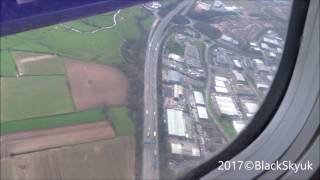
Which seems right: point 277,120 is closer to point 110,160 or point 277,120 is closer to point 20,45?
point 110,160

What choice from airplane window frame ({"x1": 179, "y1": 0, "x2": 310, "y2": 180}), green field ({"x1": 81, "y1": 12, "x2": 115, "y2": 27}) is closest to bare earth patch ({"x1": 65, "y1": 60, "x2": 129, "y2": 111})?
green field ({"x1": 81, "y1": 12, "x2": 115, "y2": 27})

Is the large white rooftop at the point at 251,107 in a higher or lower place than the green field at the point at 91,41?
lower

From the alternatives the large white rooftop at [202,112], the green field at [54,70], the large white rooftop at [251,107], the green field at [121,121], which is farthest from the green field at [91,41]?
the large white rooftop at [251,107]

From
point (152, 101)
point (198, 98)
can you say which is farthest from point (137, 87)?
point (198, 98)

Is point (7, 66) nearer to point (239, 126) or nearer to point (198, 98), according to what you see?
point (198, 98)

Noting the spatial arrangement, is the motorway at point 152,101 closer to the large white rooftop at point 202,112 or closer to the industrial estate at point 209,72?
the industrial estate at point 209,72

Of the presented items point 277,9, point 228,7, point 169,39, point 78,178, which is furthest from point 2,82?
point 277,9

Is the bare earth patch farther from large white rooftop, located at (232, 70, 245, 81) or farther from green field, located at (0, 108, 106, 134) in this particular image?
large white rooftop, located at (232, 70, 245, 81)
